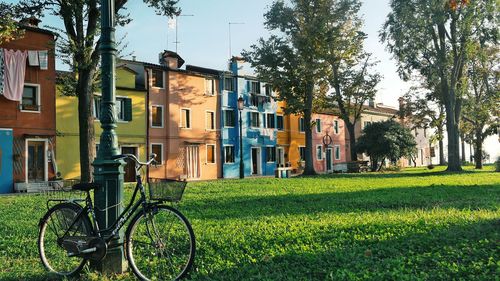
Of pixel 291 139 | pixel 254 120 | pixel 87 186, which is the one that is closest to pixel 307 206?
pixel 87 186

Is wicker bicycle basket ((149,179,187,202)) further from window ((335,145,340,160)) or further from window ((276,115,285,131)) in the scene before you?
window ((335,145,340,160))

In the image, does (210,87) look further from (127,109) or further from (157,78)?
(127,109)

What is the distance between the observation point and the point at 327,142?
172ft

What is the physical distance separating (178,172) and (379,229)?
29406 millimetres

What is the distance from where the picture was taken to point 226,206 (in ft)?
37.0

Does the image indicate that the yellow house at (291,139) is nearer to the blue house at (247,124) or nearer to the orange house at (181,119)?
the blue house at (247,124)

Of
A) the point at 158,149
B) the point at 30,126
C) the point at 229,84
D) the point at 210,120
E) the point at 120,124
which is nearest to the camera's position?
the point at 30,126

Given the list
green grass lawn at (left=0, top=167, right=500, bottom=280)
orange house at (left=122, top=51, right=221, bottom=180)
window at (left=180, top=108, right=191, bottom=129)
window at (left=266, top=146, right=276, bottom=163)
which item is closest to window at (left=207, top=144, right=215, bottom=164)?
orange house at (left=122, top=51, right=221, bottom=180)

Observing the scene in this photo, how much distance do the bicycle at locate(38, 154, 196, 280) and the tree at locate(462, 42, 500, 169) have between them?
39694 mm

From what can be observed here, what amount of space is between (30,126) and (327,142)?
3451 cm

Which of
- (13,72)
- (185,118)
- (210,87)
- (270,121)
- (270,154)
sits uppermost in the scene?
(210,87)

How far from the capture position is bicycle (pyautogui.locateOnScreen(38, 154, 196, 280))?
4.34m

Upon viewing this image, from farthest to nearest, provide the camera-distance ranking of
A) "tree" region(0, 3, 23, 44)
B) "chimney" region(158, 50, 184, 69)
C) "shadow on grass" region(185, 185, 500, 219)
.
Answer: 1. "chimney" region(158, 50, 184, 69)
2. "tree" region(0, 3, 23, 44)
3. "shadow on grass" region(185, 185, 500, 219)

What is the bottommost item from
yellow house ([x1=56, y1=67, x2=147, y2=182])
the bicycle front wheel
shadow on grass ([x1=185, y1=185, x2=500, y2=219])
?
shadow on grass ([x1=185, y1=185, x2=500, y2=219])
